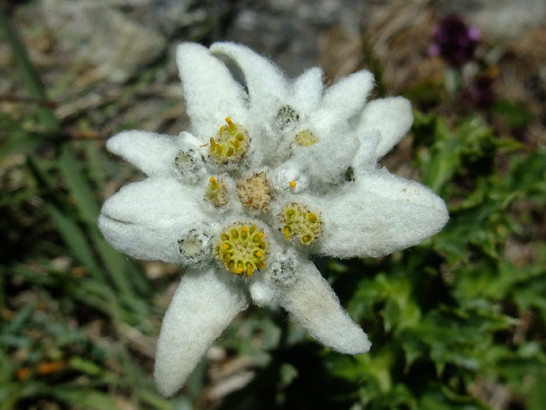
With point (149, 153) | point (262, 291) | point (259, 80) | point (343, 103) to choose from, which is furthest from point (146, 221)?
point (343, 103)

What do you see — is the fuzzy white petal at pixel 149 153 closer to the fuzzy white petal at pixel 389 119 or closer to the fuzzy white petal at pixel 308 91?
the fuzzy white petal at pixel 308 91

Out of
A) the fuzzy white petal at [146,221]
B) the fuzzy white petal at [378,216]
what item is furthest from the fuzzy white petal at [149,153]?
the fuzzy white petal at [378,216]

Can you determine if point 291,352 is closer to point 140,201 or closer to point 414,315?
point 414,315

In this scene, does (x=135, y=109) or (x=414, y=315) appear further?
(x=135, y=109)

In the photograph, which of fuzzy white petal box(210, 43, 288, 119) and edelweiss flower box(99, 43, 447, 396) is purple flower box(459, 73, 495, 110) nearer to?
edelweiss flower box(99, 43, 447, 396)

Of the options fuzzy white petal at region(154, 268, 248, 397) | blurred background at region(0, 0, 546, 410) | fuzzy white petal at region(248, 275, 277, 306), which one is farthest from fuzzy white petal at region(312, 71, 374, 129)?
fuzzy white petal at region(154, 268, 248, 397)

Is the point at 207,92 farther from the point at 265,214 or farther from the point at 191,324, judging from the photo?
the point at 191,324

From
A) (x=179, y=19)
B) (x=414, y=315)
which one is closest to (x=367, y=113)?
(x=414, y=315)
